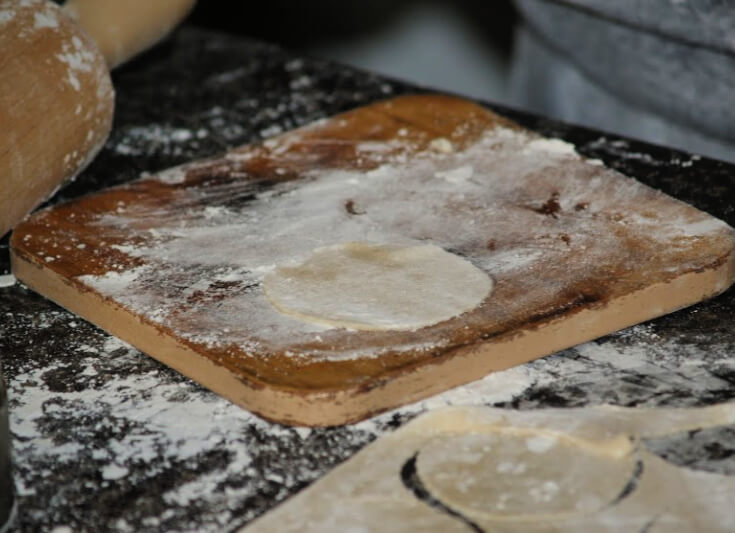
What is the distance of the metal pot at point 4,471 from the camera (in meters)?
0.98

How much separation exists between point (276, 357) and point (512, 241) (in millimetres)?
429

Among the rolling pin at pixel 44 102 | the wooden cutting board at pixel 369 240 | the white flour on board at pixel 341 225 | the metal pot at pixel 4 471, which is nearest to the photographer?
the metal pot at pixel 4 471

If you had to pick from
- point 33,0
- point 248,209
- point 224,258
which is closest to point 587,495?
point 224,258

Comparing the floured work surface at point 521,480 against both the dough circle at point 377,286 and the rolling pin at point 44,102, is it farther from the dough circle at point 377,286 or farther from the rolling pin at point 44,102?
the rolling pin at point 44,102

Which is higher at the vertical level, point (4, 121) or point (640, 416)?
point (4, 121)

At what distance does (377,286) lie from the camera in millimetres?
1349

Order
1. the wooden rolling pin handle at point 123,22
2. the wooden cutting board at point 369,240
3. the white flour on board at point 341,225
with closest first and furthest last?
A: 1. the wooden cutting board at point 369,240
2. the white flour on board at point 341,225
3. the wooden rolling pin handle at point 123,22

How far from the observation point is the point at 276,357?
47.5 inches

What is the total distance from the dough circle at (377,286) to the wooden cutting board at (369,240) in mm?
20

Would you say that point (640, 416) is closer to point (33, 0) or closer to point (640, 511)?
point (640, 511)

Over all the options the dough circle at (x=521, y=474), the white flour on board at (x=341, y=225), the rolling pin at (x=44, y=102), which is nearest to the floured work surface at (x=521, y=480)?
the dough circle at (x=521, y=474)

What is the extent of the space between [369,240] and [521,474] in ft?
1.71

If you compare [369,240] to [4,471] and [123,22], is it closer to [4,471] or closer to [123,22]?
[4,471]

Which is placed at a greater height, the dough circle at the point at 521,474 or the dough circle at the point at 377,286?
the dough circle at the point at 377,286
